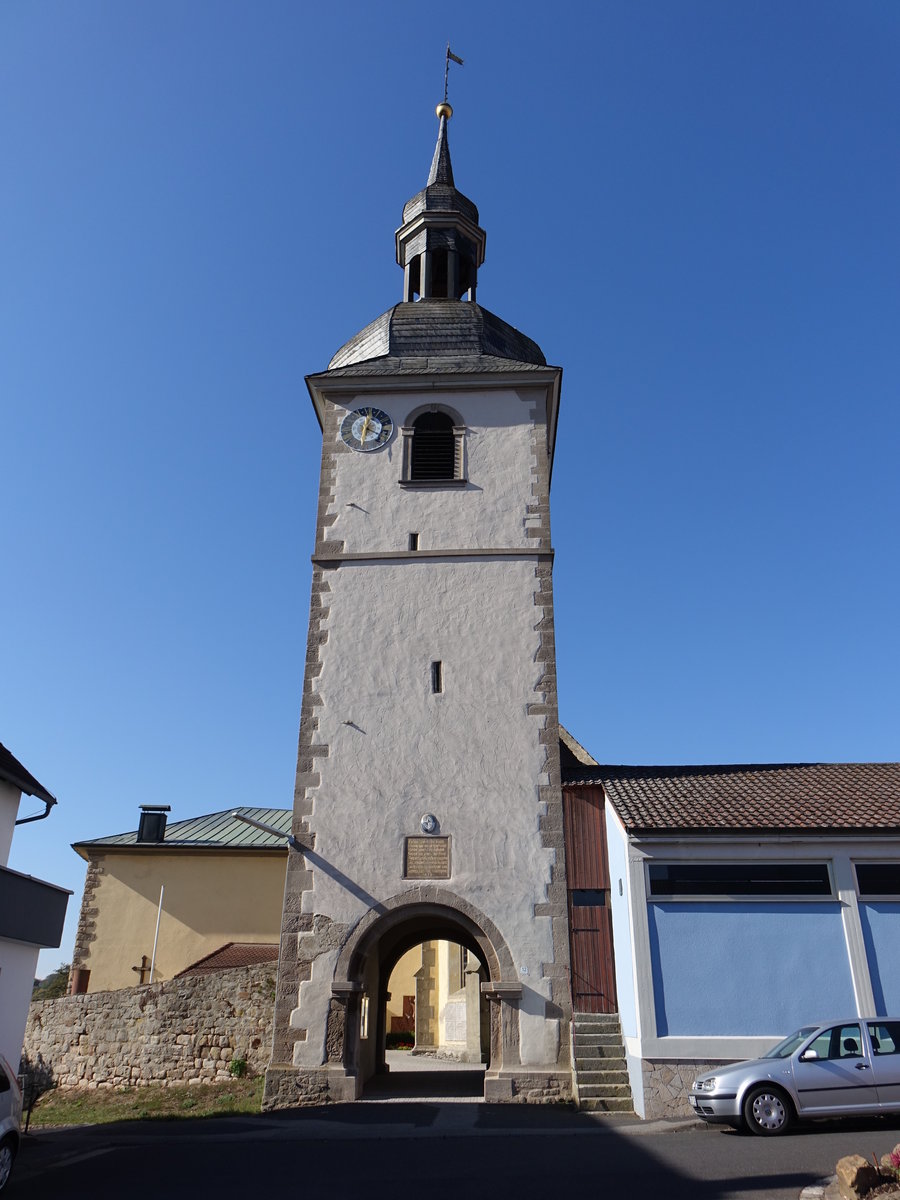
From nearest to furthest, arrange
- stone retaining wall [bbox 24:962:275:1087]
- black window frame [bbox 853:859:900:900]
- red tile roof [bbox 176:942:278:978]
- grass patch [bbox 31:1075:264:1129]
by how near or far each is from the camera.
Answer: black window frame [bbox 853:859:900:900]
grass patch [bbox 31:1075:264:1129]
stone retaining wall [bbox 24:962:275:1087]
red tile roof [bbox 176:942:278:978]

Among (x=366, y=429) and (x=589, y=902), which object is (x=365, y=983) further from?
(x=366, y=429)

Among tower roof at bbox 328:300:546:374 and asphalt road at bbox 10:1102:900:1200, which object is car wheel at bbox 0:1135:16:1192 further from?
tower roof at bbox 328:300:546:374

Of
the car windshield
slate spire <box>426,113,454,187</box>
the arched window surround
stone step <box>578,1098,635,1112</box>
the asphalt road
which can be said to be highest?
slate spire <box>426,113,454,187</box>

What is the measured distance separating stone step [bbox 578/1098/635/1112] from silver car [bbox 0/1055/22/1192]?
696cm

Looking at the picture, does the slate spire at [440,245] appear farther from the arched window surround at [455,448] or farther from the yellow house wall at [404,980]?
the yellow house wall at [404,980]

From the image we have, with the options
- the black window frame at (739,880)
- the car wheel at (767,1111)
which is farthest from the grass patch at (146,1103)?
the car wheel at (767,1111)

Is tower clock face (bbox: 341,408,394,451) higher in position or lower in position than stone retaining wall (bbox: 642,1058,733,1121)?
higher

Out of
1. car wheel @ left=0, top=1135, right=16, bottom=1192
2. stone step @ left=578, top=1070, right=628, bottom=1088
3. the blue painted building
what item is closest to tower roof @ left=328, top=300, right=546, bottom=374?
the blue painted building

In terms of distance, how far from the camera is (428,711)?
15.2 meters

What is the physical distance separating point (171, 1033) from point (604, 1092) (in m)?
7.31

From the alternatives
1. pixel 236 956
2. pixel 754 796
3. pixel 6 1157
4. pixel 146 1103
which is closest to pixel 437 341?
pixel 754 796

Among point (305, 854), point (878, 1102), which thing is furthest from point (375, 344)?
point (878, 1102)

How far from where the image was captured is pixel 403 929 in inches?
648

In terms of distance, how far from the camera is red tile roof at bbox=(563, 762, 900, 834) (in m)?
12.4
